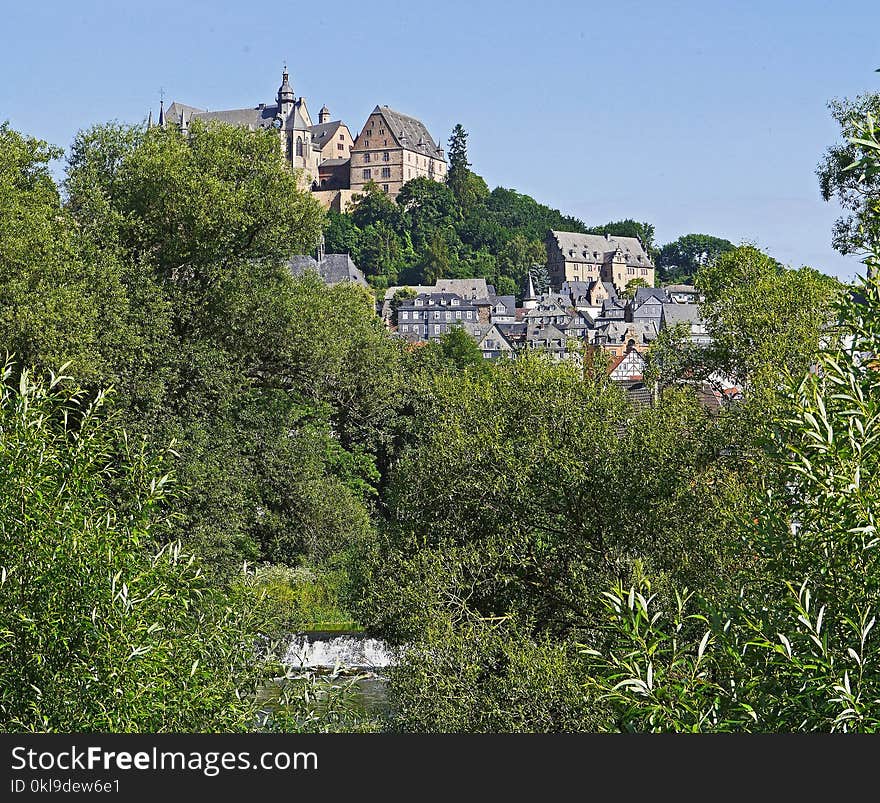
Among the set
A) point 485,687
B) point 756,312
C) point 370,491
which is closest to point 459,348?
point 370,491

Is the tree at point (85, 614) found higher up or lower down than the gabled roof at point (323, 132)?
lower down

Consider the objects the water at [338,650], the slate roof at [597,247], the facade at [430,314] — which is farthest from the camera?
the slate roof at [597,247]

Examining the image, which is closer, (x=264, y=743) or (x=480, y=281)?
(x=264, y=743)

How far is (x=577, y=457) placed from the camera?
1942 cm

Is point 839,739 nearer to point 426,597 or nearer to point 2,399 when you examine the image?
point 2,399

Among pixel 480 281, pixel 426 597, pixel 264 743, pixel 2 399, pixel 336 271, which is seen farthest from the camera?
pixel 480 281

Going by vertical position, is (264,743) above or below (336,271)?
below

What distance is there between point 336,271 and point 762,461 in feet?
341

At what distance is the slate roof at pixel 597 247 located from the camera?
177 m

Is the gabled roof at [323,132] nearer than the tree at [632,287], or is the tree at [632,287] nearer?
the tree at [632,287]

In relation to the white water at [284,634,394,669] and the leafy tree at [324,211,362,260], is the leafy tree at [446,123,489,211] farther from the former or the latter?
the white water at [284,634,394,669]

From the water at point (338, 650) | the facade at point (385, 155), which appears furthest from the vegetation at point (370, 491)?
the facade at point (385, 155)

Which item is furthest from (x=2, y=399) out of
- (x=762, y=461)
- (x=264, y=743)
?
(x=762, y=461)

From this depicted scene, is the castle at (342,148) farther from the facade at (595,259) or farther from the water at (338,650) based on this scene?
the water at (338,650)
